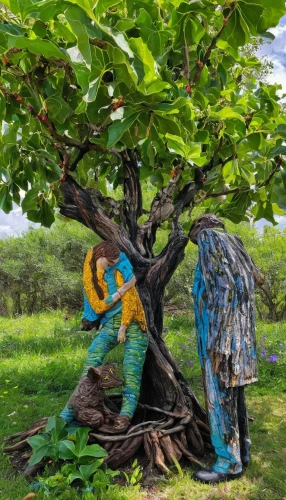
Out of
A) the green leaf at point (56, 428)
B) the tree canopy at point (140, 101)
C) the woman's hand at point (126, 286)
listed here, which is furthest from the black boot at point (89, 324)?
the tree canopy at point (140, 101)

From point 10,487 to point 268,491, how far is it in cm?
180

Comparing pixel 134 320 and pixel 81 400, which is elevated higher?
pixel 134 320

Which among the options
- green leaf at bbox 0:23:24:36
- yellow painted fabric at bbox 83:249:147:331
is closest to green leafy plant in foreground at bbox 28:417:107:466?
yellow painted fabric at bbox 83:249:147:331

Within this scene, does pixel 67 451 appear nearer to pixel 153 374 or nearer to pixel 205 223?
pixel 153 374

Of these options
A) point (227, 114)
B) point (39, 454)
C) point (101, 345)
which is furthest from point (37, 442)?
point (227, 114)

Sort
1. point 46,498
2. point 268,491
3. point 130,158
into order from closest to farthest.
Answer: point 46,498, point 268,491, point 130,158

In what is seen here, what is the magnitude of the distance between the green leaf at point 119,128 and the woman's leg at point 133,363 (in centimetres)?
166

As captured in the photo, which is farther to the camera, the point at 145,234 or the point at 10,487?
the point at 145,234

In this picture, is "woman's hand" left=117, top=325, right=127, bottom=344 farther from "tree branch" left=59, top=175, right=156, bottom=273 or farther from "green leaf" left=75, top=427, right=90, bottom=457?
"green leaf" left=75, top=427, right=90, bottom=457

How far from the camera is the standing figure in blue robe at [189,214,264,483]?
9.86 feet

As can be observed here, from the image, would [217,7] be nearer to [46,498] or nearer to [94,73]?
[94,73]

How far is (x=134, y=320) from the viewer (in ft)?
11.8

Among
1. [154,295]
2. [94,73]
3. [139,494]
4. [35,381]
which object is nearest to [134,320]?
[154,295]

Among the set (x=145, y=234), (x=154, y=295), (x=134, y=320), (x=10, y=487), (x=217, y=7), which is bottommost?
(x=10, y=487)
